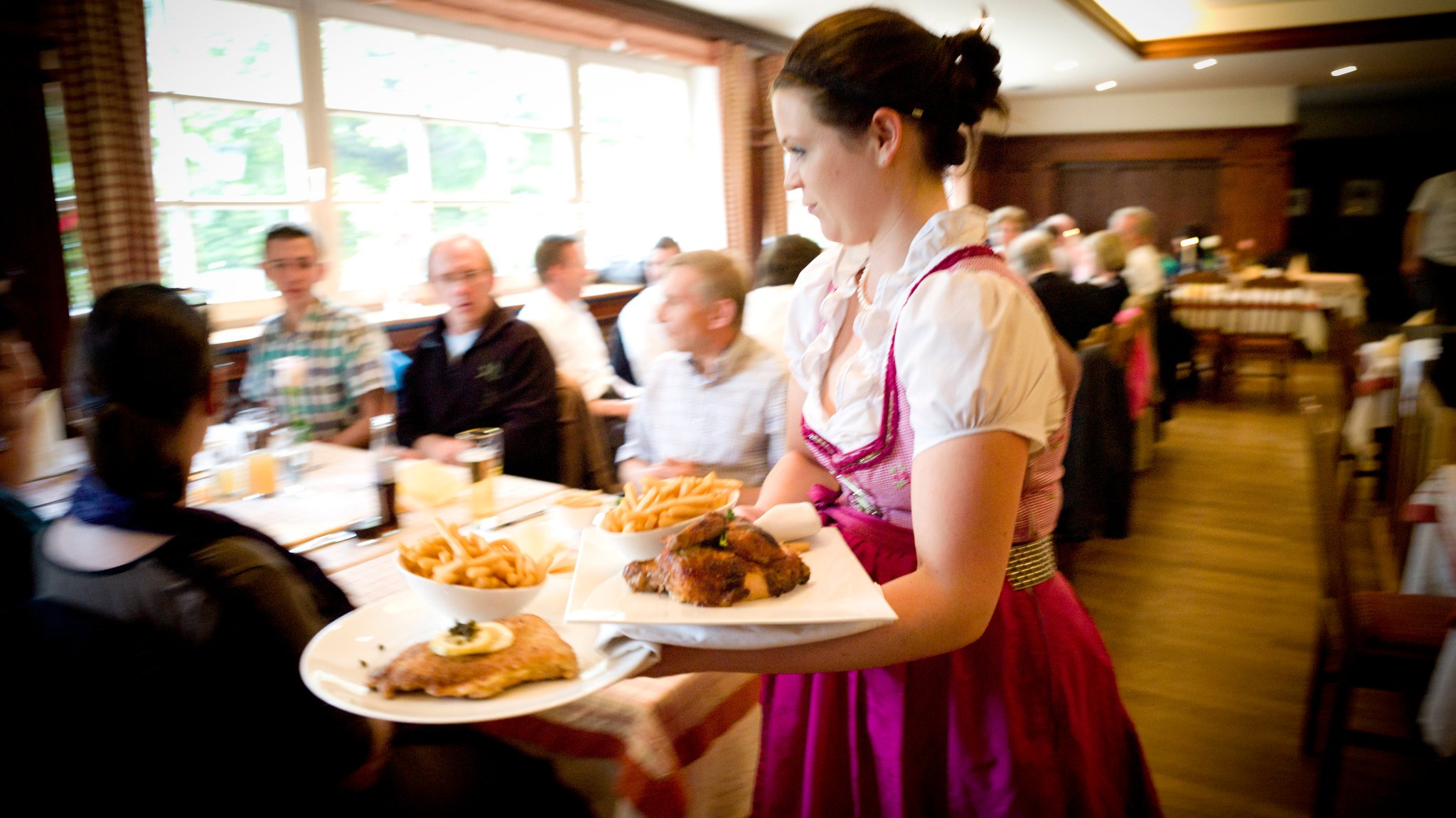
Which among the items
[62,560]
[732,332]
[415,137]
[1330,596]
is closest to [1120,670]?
[1330,596]

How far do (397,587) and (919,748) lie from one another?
100 cm

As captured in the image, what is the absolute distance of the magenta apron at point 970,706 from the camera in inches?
37.6

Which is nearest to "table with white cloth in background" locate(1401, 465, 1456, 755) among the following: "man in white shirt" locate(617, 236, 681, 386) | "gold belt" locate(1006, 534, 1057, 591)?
"gold belt" locate(1006, 534, 1057, 591)

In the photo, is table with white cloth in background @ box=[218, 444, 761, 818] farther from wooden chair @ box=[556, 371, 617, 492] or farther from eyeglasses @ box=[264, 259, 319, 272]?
eyeglasses @ box=[264, 259, 319, 272]

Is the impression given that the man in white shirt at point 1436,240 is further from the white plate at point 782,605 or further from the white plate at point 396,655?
the white plate at point 396,655

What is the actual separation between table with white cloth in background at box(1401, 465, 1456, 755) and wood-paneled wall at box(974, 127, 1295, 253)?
27.3 ft

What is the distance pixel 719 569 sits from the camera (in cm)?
80

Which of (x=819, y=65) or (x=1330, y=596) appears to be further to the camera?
(x=1330, y=596)

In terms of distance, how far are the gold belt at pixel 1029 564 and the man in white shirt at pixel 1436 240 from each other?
6352mm

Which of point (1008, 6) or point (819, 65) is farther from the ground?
point (1008, 6)

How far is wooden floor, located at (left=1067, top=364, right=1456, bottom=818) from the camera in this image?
7.84 ft

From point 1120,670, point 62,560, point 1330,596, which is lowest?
point 1120,670

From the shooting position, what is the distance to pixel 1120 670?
2961mm

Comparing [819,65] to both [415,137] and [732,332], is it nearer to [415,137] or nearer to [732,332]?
[732,332]
